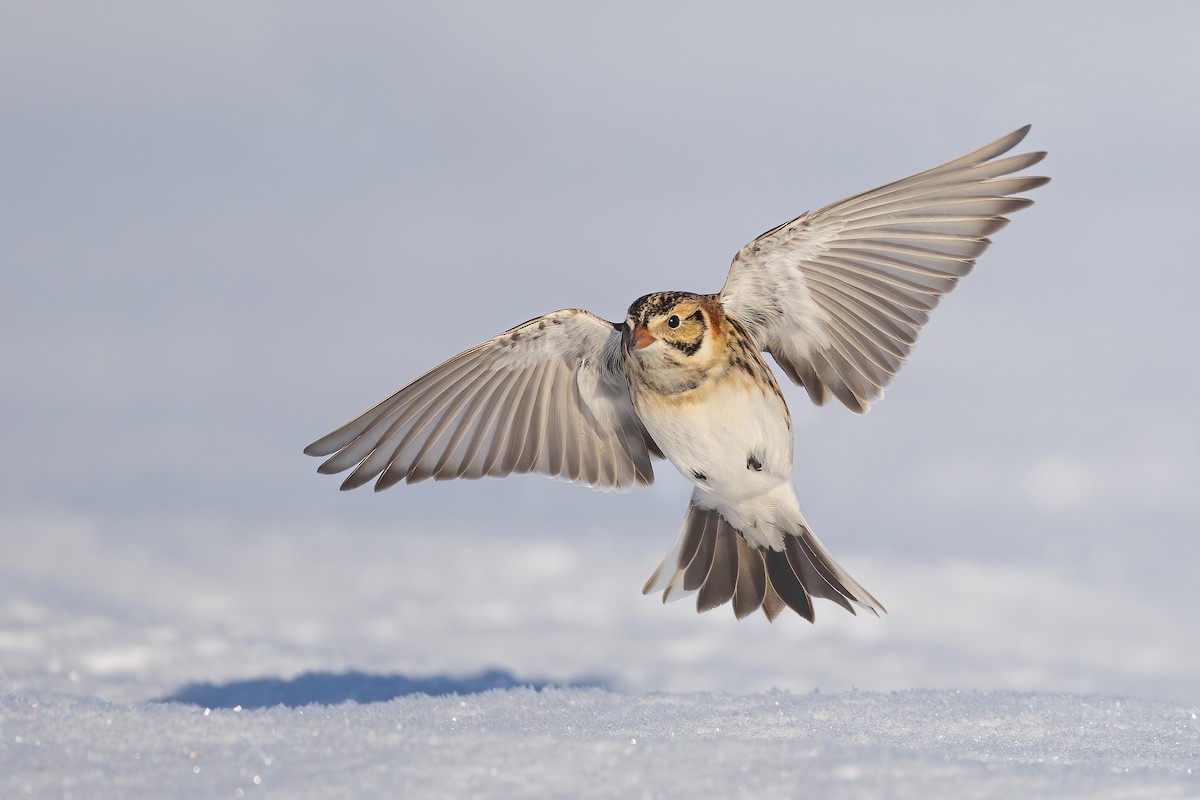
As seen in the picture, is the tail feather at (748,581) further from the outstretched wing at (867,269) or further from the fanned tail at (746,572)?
the outstretched wing at (867,269)

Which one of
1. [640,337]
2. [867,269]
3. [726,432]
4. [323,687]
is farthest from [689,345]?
[323,687]

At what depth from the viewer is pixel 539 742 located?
3.72 m

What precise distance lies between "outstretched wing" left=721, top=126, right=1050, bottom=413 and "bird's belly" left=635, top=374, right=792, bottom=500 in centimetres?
51

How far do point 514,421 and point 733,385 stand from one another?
4.03 ft

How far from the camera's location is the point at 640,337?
4609 millimetres

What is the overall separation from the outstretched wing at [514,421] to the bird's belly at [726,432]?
1.80 ft

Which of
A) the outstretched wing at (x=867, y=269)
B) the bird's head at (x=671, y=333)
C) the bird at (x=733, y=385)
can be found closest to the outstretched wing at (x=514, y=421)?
the bird at (x=733, y=385)

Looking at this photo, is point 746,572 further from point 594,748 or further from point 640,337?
point 594,748

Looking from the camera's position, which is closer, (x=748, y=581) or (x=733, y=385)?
(x=733, y=385)

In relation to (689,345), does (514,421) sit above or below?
below

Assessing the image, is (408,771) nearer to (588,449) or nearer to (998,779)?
(998,779)

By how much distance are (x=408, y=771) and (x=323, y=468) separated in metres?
2.09

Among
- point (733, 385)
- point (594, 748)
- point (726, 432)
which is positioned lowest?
point (594, 748)

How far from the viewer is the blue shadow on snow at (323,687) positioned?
595 cm
